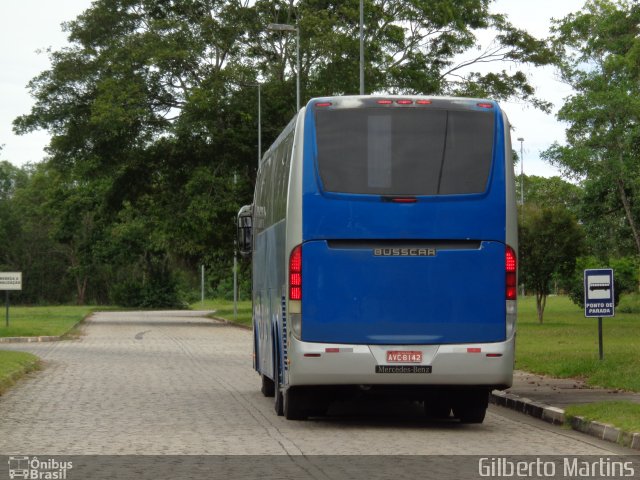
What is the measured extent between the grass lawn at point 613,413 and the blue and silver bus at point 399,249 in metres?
1.10

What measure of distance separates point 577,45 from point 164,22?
661 inches

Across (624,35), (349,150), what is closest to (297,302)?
(349,150)

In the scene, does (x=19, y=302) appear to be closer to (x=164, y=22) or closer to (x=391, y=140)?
(x=164, y=22)

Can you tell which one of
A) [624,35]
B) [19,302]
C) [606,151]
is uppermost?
[624,35]

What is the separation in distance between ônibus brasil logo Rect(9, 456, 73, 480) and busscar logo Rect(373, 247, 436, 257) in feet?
14.4

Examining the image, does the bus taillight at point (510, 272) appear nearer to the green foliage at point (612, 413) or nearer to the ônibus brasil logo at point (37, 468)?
the green foliage at point (612, 413)

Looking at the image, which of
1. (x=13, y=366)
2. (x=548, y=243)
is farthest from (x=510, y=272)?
(x=548, y=243)

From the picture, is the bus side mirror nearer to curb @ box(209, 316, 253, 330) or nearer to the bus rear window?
the bus rear window

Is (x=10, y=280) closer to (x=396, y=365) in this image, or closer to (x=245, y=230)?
(x=245, y=230)

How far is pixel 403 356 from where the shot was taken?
547 inches

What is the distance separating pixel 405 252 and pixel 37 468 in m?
4.97

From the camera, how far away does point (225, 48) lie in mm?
54250

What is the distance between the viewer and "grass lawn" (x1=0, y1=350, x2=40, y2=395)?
20566mm

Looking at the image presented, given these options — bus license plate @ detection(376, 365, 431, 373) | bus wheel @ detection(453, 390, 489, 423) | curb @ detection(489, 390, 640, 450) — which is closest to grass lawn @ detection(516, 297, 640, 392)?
curb @ detection(489, 390, 640, 450)
